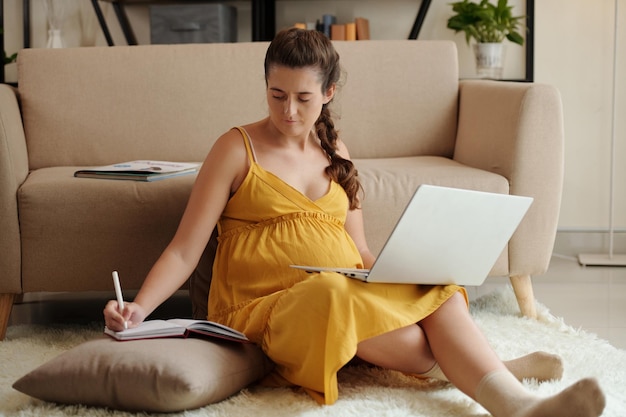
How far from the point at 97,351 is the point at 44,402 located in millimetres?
157

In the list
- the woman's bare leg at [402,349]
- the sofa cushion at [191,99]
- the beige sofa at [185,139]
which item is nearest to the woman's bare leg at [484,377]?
the woman's bare leg at [402,349]

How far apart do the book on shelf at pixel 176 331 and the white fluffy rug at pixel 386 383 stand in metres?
0.12

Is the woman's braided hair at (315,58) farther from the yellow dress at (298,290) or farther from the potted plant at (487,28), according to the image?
the potted plant at (487,28)

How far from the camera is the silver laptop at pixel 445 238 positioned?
5.14 feet

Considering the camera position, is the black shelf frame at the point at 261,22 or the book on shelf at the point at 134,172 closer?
the book on shelf at the point at 134,172

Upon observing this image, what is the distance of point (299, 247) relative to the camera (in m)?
1.87

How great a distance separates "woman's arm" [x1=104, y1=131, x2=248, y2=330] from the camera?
174 centimetres

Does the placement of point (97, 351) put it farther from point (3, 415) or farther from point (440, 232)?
point (440, 232)

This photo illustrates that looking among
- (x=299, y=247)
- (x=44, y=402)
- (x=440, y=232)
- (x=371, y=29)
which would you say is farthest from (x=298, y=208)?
(x=371, y=29)

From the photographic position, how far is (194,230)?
1851mm

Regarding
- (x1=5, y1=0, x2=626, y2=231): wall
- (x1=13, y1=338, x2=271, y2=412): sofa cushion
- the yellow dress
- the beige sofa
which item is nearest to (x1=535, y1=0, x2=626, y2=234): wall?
(x1=5, y1=0, x2=626, y2=231): wall

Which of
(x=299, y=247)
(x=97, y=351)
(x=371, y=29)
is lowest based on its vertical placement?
(x=97, y=351)

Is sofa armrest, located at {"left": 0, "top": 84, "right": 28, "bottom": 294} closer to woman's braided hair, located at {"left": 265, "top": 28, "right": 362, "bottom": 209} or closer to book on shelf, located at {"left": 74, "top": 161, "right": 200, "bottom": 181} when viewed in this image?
book on shelf, located at {"left": 74, "top": 161, "right": 200, "bottom": 181}

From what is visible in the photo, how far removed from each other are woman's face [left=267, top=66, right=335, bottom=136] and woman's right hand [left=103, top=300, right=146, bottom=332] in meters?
0.49
